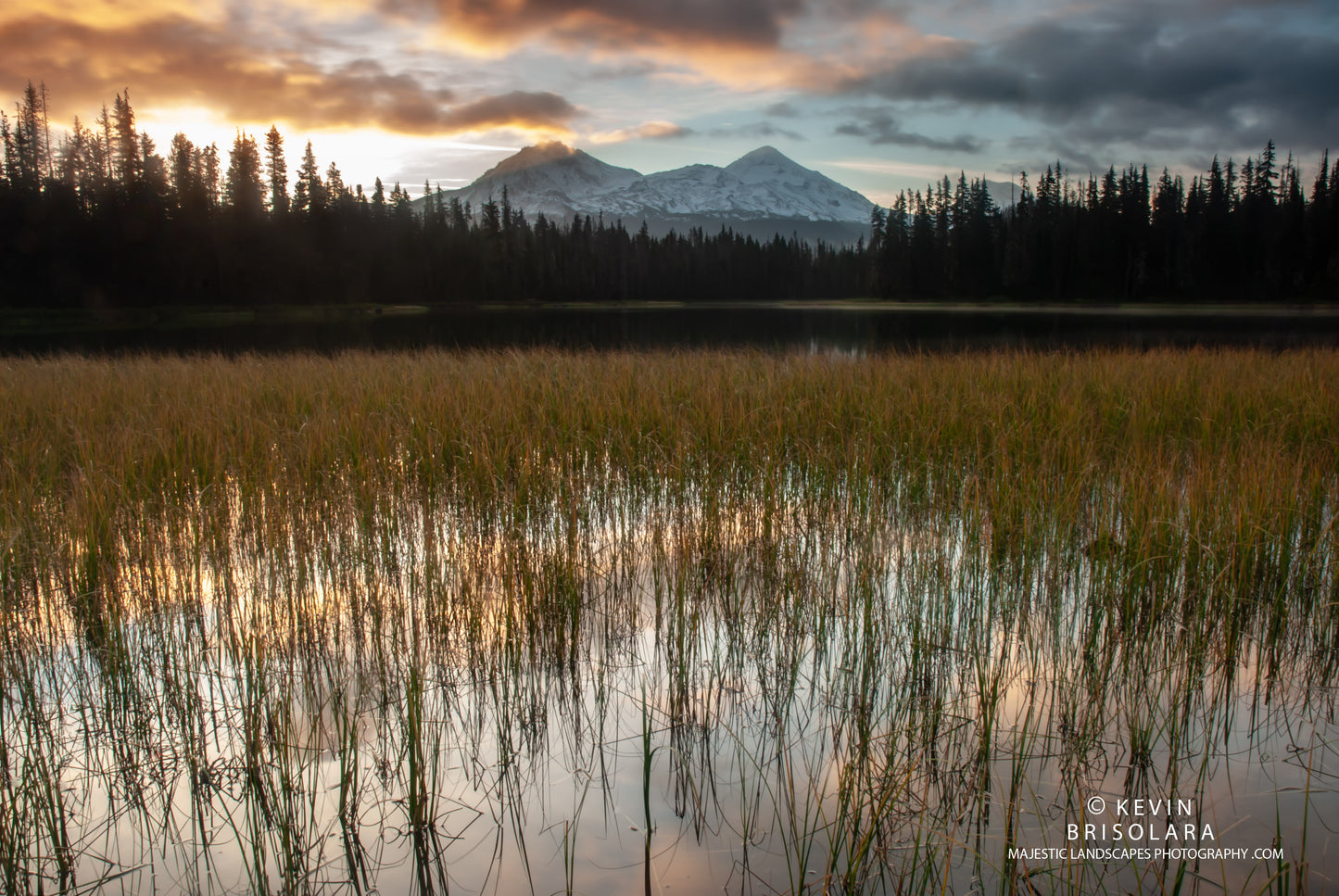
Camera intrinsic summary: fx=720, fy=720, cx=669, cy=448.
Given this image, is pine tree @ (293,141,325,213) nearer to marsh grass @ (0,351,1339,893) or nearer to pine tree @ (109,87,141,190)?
pine tree @ (109,87,141,190)

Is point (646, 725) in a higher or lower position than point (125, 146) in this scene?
lower

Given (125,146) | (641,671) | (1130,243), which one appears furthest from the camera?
(1130,243)

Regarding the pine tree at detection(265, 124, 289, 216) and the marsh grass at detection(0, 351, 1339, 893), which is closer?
the marsh grass at detection(0, 351, 1339, 893)

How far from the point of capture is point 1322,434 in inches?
282

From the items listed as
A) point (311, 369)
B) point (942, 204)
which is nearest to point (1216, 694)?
point (311, 369)

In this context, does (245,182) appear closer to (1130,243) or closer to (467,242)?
(467,242)

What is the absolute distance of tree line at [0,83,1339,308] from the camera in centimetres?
4628

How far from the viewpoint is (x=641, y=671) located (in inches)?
129

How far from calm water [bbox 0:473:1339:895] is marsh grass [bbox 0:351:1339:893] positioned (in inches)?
0.7

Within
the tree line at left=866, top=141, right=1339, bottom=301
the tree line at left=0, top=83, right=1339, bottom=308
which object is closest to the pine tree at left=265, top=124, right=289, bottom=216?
the tree line at left=0, top=83, right=1339, bottom=308

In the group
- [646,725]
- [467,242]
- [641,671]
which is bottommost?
[641,671]

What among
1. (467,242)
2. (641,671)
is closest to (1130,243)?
(467,242)

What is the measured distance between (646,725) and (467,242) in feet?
262

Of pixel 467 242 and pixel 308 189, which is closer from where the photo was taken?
pixel 308 189
